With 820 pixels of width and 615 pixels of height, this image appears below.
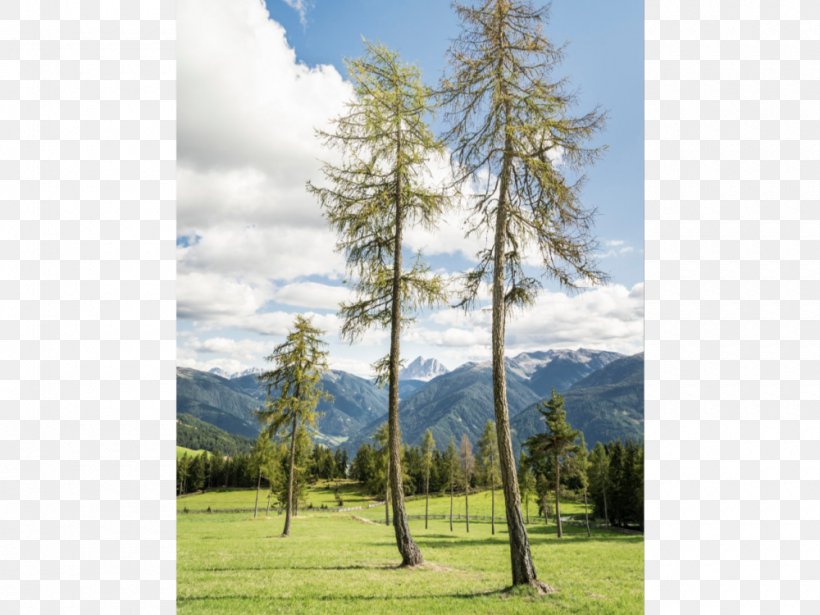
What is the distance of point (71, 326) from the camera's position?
6613mm

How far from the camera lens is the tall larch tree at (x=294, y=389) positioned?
52.4ft

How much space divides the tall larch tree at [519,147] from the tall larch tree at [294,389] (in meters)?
8.54

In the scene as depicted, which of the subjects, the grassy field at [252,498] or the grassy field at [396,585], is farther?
the grassy field at [252,498]

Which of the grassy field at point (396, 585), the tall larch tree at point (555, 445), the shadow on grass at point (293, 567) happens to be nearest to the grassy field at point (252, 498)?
the tall larch tree at point (555, 445)

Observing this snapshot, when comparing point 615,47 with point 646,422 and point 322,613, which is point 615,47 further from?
point 322,613

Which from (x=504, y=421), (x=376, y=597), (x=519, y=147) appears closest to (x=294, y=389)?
(x=376, y=597)

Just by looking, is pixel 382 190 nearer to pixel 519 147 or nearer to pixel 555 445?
pixel 519 147

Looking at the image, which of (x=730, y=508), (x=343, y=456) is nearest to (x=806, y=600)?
(x=730, y=508)

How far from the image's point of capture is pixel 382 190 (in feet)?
32.1

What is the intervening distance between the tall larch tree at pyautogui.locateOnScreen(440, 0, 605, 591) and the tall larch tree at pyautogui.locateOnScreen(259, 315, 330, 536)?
28.0 ft

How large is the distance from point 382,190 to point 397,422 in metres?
4.81

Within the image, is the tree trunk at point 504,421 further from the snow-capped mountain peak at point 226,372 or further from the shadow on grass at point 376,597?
the snow-capped mountain peak at point 226,372

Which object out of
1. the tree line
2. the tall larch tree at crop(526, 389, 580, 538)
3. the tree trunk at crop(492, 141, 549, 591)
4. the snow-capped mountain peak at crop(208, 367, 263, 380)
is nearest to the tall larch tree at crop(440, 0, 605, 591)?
the tree trunk at crop(492, 141, 549, 591)

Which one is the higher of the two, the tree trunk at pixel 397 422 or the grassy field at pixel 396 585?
the tree trunk at pixel 397 422
